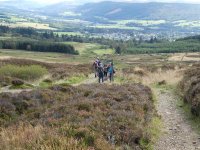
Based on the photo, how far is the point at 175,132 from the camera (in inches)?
576

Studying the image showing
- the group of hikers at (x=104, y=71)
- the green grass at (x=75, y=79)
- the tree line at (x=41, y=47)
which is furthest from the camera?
the tree line at (x=41, y=47)

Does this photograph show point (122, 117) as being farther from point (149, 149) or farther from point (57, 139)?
point (57, 139)

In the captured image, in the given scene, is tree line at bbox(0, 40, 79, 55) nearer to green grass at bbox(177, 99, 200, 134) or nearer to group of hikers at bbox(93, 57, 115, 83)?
group of hikers at bbox(93, 57, 115, 83)

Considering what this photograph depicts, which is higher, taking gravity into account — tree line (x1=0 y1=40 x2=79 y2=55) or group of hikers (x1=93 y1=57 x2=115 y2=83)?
group of hikers (x1=93 y1=57 x2=115 y2=83)

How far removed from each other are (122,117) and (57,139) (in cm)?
488

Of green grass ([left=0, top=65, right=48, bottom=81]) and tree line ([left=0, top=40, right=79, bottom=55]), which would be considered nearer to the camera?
green grass ([left=0, top=65, right=48, bottom=81])

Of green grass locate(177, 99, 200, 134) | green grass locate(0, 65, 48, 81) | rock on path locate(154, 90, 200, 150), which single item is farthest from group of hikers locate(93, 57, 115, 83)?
rock on path locate(154, 90, 200, 150)

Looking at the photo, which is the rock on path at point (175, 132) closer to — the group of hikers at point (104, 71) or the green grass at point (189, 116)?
the green grass at point (189, 116)

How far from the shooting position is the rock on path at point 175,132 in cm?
1263

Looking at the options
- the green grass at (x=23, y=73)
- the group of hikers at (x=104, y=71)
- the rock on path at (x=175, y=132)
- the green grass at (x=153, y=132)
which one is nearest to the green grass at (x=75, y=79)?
the group of hikers at (x=104, y=71)

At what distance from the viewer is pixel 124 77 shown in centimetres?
3734

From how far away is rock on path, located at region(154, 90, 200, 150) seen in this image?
12.6 m

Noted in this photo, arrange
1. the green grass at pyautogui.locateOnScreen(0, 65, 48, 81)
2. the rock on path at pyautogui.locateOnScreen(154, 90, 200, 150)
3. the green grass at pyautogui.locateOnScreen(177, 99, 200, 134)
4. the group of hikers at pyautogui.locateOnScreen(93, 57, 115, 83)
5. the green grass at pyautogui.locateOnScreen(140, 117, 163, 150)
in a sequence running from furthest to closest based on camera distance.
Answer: the green grass at pyautogui.locateOnScreen(0, 65, 48, 81), the group of hikers at pyautogui.locateOnScreen(93, 57, 115, 83), the green grass at pyautogui.locateOnScreen(177, 99, 200, 134), the rock on path at pyautogui.locateOnScreen(154, 90, 200, 150), the green grass at pyautogui.locateOnScreen(140, 117, 163, 150)

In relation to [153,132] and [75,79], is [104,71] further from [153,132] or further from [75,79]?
[153,132]
